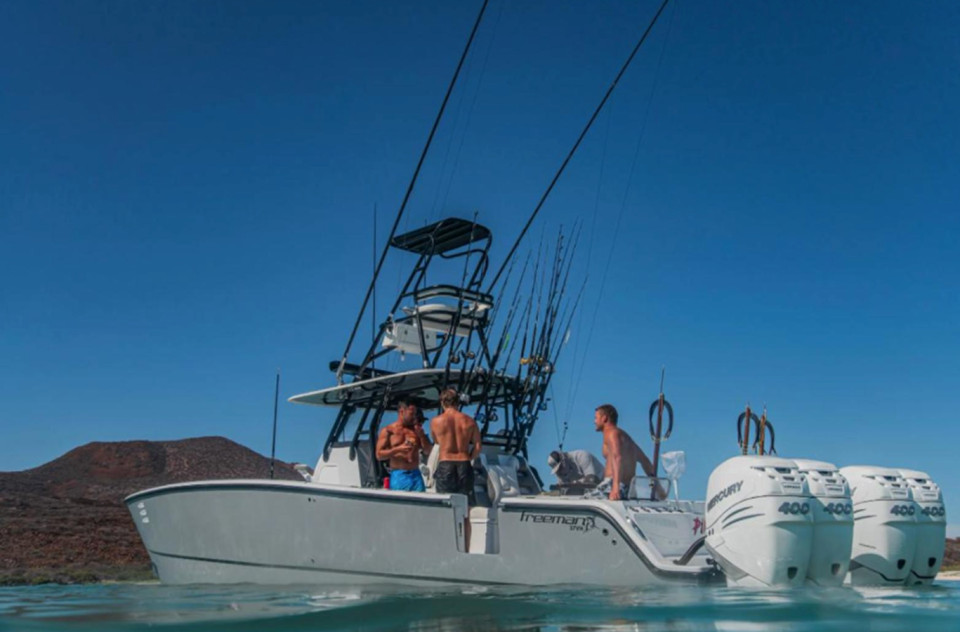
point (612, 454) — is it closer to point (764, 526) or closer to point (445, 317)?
point (764, 526)

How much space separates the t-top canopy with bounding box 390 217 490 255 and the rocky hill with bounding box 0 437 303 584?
6.70 m

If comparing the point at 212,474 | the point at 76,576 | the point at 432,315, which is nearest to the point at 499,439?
the point at 432,315

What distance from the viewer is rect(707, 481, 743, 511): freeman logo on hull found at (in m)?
6.21

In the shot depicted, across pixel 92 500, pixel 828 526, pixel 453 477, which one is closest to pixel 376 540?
pixel 453 477

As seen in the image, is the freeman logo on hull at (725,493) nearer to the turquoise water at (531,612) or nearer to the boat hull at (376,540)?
the boat hull at (376,540)

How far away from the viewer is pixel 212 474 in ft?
83.6

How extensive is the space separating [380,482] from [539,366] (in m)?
2.02

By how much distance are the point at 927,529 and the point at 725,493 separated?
64.6 inches

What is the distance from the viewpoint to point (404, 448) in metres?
8.63

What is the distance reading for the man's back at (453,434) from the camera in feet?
26.2

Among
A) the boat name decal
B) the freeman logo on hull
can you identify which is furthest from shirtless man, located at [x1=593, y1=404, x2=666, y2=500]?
the freeman logo on hull

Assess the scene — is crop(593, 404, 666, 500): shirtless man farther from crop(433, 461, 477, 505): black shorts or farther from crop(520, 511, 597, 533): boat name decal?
crop(433, 461, 477, 505): black shorts

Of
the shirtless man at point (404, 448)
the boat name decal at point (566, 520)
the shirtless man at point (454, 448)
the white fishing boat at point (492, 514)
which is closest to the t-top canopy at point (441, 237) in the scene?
the white fishing boat at point (492, 514)

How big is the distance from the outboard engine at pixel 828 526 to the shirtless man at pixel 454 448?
115 inches
